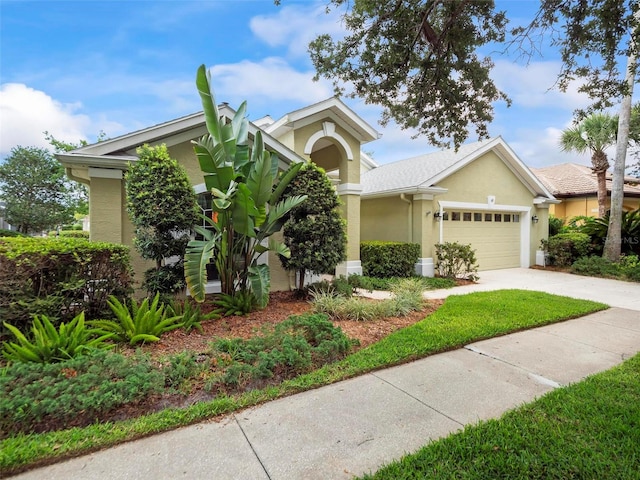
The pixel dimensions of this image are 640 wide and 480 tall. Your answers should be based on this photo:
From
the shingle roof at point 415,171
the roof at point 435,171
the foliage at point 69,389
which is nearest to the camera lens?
the foliage at point 69,389

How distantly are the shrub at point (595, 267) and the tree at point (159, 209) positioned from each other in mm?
14515

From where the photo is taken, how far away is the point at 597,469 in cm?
242

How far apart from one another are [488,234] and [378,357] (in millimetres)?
11799

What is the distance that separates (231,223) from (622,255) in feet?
49.7

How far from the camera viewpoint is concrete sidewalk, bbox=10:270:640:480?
2.52 metres

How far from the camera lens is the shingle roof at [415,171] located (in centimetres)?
1263

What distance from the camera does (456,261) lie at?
458 inches

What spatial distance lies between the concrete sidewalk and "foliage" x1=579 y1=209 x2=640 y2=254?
11.4 meters

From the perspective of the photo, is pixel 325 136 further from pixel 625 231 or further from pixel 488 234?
pixel 625 231

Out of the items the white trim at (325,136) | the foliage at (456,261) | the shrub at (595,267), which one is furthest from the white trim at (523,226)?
the white trim at (325,136)

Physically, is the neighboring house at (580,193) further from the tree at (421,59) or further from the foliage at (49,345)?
the foliage at (49,345)

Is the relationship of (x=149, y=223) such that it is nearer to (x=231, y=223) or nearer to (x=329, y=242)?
(x=231, y=223)

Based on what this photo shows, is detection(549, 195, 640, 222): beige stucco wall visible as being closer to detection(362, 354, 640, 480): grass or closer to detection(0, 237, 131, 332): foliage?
detection(362, 354, 640, 480): grass

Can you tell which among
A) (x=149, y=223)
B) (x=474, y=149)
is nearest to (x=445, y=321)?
(x=149, y=223)
